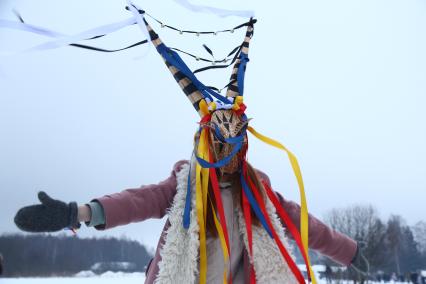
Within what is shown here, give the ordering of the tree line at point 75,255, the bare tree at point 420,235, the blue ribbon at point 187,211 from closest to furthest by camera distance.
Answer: the blue ribbon at point 187,211 → the tree line at point 75,255 → the bare tree at point 420,235

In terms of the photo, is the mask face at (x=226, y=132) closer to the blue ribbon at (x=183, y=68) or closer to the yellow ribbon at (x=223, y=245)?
the blue ribbon at (x=183, y=68)

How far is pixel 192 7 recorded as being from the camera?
5.87 feet

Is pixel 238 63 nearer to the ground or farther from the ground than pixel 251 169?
farther from the ground

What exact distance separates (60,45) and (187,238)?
958 mm

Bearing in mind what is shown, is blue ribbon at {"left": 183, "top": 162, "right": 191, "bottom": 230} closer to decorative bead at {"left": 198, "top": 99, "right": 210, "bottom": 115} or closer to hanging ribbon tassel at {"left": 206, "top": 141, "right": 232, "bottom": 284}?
hanging ribbon tassel at {"left": 206, "top": 141, "right": 232, "bottom": 284}

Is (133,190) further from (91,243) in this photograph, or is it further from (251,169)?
(91,243)

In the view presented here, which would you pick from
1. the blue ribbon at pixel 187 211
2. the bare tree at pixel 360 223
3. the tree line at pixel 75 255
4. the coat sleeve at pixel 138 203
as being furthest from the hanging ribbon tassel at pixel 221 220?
the bare tree at pixel 360 223

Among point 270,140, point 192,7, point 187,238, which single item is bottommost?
point 187,238

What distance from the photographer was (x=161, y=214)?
1626 millimetres

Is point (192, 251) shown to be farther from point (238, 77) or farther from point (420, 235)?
point (420, 235)

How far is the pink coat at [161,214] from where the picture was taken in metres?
1.43

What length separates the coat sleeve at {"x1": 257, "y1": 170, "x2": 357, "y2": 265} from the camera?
178cm

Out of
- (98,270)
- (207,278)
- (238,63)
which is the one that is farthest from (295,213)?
(98,270)

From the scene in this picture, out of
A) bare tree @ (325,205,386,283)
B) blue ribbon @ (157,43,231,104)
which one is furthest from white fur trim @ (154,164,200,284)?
bare tree @ (325,205,386,283)
